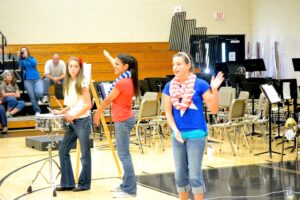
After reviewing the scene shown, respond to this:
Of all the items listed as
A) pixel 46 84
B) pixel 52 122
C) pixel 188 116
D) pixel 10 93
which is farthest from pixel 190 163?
pixel 46 84

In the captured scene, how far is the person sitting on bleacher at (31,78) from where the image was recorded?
53.3ft

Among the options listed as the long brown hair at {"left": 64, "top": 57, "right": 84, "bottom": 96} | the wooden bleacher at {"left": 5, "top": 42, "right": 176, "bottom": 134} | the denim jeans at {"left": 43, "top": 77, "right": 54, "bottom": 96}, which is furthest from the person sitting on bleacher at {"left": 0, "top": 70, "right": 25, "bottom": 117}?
the long brown hair at {"left": 64, "top": 57, "right": 84, "bottom": 96}

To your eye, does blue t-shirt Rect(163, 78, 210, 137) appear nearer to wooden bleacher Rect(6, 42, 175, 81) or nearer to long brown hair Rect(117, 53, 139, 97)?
long brown hair Rect(117, 53, 139, 97)

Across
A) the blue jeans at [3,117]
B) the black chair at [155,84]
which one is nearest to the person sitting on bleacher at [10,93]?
the blue jeans at [3,117]

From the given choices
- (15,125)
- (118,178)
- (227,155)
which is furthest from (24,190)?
(15,125)

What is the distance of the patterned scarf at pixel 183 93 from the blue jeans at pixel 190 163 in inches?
12.3

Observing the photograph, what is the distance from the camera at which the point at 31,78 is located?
16391 mm

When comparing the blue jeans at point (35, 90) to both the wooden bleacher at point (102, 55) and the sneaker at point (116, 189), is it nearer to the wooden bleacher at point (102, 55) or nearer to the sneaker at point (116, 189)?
the wooden bleacher at point (102, 55)

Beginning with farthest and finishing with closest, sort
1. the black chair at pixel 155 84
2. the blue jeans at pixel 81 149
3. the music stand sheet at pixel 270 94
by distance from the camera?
1. the black chair at pixel 155 84
2. the music stand sheet at pixel 270 94
3. the blue jeans at pixel 81 149

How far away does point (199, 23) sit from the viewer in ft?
69.2

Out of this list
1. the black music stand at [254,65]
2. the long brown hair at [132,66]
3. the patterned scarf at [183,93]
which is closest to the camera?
the patterned scarf at [183,93]

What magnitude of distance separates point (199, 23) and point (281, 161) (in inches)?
464

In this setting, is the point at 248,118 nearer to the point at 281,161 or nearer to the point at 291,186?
the point at 281,161

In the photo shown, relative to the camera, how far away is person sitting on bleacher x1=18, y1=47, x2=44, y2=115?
53.3 ft
